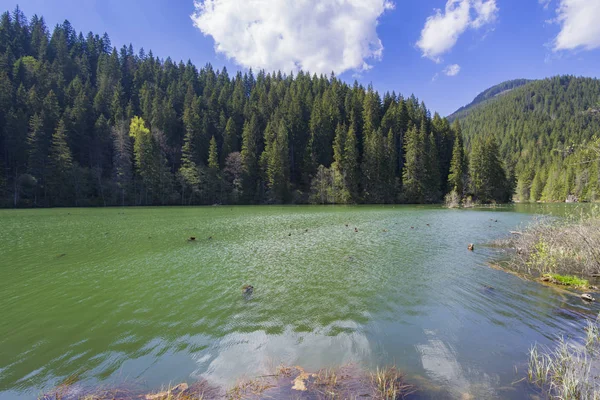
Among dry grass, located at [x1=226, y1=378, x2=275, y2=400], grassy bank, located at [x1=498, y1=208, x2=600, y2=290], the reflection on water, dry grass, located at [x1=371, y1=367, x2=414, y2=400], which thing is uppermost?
grassy bank, located at [x1=498, y1=208, x2=600, y2=290]

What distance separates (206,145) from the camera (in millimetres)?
79750

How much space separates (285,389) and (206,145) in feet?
265

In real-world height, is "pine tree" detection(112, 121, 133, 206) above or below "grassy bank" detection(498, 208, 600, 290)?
above

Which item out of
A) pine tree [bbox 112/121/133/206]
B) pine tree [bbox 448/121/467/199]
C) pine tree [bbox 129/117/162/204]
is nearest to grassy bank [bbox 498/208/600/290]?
pine tree [bbox 448/121/467/199]

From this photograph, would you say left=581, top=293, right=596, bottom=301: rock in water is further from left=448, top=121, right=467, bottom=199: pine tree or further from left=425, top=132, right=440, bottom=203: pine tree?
left=425, top=132, right=440, bottom=203: pine tree

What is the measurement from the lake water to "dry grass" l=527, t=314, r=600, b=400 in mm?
369

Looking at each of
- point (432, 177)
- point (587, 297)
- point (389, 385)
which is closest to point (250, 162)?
point (432, 177)

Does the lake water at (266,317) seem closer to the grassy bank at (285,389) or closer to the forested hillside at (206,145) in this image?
the grassy bank at (285,389)

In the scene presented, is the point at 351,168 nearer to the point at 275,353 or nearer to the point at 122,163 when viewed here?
the point at 122,163

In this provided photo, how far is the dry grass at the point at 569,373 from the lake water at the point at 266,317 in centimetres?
37

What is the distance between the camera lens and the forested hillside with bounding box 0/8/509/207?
6253 cm

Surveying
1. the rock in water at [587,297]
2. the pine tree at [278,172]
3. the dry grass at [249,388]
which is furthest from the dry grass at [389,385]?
the pine tree at [278,172]

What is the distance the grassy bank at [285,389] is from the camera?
16.4 ft

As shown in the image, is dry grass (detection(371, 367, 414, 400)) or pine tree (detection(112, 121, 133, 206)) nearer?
dry grass (detection(371, 367, 414, 400))
